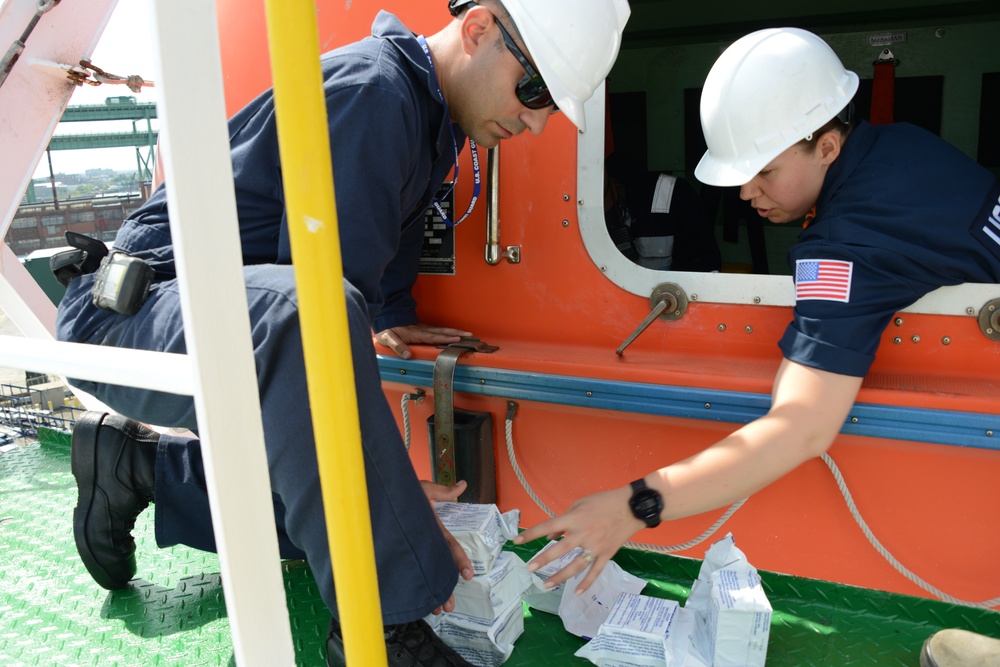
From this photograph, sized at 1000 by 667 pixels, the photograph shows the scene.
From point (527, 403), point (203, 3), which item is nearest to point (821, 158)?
point (527, 403)

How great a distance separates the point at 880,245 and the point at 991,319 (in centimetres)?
38

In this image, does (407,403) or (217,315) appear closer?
(217,315)

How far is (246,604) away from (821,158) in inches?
66.3

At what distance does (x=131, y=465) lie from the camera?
201cm

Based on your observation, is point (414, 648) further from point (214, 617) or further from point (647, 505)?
point (214, 617)

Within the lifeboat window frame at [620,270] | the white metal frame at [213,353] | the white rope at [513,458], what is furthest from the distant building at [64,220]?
the white metal frame at [213,353]

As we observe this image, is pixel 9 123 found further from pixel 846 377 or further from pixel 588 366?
pixel 846 377

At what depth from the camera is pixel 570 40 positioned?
177cm

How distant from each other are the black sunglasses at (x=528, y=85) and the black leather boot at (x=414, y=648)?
1.17m

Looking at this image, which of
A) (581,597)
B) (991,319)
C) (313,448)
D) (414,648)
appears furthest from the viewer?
(991,319)

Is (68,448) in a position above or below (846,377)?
below

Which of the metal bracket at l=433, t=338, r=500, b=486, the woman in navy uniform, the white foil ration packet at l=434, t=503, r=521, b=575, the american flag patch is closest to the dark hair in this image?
the woman in navy uniform

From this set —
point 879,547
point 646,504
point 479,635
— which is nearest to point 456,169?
point 646,504

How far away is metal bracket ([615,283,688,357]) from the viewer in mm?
2156
